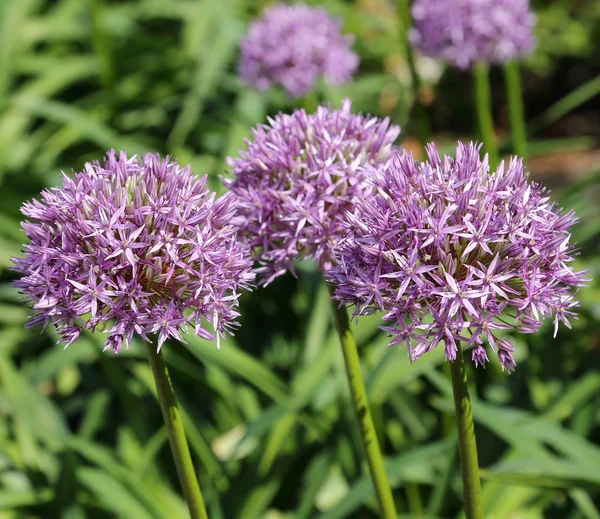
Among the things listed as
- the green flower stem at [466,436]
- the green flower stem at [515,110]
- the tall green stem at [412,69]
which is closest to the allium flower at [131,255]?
the green flower stem at [466,436]

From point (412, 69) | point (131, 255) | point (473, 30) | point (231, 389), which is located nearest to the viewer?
point (131, 255)

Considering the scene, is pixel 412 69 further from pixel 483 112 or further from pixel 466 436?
pixel 466 436

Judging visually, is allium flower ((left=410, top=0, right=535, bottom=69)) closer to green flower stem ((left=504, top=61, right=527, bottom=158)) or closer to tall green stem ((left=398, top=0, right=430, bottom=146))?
green flower stem ((left=504, top=61, right=527, bottom=158))

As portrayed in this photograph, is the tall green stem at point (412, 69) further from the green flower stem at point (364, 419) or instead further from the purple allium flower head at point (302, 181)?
the green flower stem at point (364, 419)

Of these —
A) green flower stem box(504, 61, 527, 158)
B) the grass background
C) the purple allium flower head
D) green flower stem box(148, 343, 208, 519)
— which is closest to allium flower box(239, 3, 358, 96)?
the grass background

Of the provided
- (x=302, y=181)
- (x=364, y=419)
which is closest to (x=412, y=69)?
(x=302, y=181)
